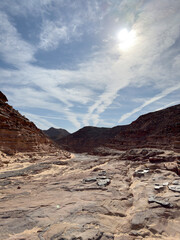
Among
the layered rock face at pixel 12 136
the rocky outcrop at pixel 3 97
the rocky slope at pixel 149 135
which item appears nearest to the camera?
the layered rock face at pixel 12 136

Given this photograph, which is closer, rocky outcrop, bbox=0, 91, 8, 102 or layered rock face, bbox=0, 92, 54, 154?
layered rock face, bbox=0, 92, 54, 154

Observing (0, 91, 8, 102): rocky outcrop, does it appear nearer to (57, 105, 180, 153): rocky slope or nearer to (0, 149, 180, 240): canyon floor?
(0, 149, 180, 240): canyon floor

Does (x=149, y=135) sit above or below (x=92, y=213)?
above

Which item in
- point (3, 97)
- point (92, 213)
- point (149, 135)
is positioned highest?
point (3, 97)

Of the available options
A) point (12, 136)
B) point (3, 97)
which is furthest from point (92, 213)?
point (3, 97)

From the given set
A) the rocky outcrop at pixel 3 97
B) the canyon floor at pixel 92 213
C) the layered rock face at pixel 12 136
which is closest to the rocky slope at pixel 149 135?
the canyon floor at pixel 92 213

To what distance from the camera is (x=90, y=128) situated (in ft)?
243

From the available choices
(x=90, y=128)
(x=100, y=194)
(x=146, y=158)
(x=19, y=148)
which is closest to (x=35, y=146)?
(x=19, y=148)

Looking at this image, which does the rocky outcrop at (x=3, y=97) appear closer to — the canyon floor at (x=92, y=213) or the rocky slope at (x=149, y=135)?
the canyon floor at (x=92, y=213)

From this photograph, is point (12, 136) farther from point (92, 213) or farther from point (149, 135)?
point (149, 135)

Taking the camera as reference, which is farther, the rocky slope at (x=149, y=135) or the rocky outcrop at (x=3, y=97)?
the rocky slope at (x=149, y=135)

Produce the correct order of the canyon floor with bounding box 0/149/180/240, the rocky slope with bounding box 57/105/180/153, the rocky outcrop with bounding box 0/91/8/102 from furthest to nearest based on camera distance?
the rocky slope with bounding box 57/105/180/153, the rocky outcrop with bounding box 0/91/8/102, the canyon floor with bounding box 0/149/180/240

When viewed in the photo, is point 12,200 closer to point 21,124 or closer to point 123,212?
point 123,212

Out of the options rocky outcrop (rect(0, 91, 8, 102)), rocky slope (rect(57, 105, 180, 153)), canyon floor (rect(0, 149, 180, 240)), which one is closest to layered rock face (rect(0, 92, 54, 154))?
rocky outcrop (rect(0, 91, 8, 102))
